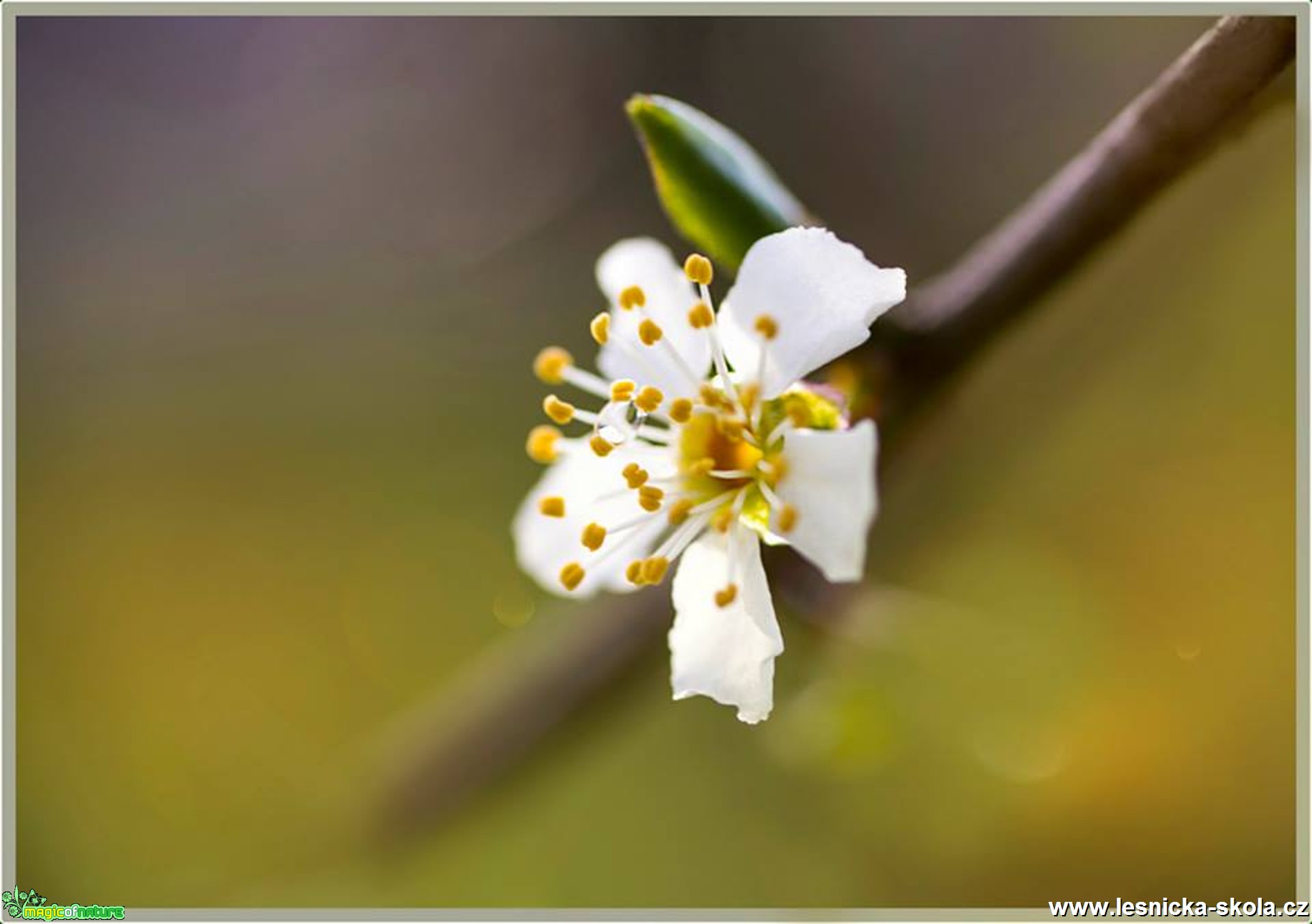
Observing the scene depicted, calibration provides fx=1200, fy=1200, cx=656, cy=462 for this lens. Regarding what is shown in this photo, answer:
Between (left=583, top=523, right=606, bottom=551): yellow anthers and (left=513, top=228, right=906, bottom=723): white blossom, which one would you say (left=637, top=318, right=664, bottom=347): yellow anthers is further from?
(left=583, top=523, right=606, bottom=551): yellow anthers

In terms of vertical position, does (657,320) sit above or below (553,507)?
above

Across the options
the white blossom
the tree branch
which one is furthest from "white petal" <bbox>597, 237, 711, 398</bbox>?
the tree branch

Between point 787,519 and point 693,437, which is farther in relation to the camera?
point 693,437

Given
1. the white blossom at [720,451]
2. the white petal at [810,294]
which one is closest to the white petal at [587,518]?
the white blossom at [720,451]

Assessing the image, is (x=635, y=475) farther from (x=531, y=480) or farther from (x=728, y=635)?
(x=531, y=480)

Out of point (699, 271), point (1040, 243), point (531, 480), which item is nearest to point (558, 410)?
point (699, 271)

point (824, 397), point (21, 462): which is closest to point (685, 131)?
point (824, 397)
